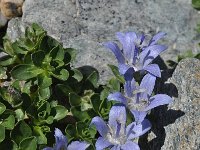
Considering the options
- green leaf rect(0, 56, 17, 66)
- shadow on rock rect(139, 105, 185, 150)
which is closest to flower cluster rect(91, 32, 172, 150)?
shadow on rock rect(139, 105, 185, 150)

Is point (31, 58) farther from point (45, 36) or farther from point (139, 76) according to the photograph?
point (139, 76)

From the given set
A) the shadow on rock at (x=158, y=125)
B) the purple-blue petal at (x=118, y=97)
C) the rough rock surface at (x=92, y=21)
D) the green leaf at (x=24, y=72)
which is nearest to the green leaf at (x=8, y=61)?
the green leaf at (x=24, y=72)

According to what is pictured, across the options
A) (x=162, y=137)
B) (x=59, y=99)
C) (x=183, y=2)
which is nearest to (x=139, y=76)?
(x=162, y=137)

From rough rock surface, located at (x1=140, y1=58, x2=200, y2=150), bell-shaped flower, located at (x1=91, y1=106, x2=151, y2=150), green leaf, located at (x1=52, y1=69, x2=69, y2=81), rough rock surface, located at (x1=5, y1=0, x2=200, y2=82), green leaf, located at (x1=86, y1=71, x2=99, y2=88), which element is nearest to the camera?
bell-shaped flower, located at (x1=91, y1=106, x2=151, y2=150)

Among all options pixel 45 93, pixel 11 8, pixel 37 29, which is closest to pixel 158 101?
pixel 45 93

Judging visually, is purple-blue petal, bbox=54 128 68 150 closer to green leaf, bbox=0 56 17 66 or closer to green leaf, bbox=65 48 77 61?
green leaf, bbox=65 48 77 61

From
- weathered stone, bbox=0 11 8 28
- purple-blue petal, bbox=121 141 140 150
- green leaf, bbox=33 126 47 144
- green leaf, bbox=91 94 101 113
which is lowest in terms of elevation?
green leaf, bbox=33 126 47 144
